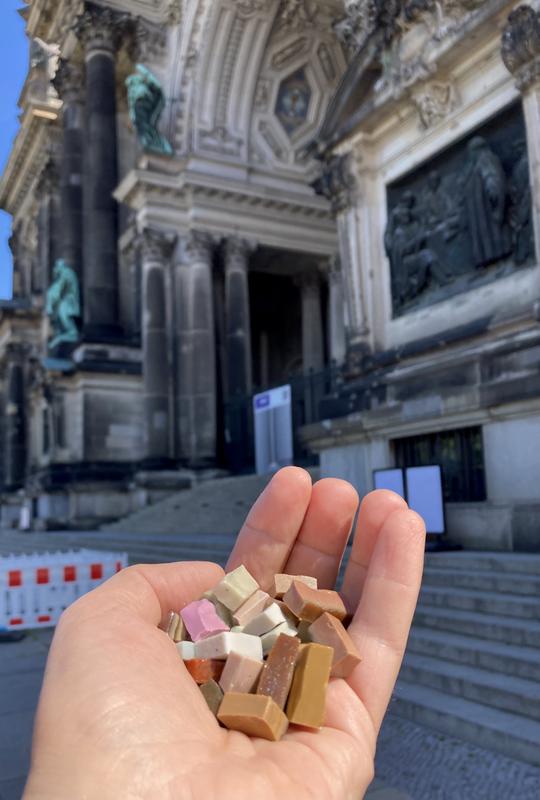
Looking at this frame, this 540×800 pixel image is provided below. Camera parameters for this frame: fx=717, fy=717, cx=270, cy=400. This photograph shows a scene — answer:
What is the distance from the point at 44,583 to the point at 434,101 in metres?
8.15

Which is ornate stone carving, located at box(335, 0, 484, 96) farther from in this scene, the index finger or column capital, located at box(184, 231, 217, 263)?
column capital, located at box(184, 231, 217, 263)

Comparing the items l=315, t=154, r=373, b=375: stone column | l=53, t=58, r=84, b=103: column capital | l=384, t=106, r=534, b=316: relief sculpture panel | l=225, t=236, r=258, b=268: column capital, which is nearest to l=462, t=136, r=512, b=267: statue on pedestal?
l=384, t=106, r=534, b=316: relief sculpture panel

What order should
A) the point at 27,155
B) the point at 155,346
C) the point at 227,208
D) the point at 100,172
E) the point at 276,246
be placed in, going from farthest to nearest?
the point at 27,155, the point at 100,172, the point at 276,246, the point at 227,208, the point at 155,346

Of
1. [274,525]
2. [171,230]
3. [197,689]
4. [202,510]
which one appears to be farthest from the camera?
[171,230]

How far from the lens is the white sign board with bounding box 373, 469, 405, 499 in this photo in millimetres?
8078

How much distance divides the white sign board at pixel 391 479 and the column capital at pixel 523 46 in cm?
483

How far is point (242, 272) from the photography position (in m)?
22.1

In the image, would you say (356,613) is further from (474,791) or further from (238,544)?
(474,791)

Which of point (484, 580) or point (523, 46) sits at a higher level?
point (523, 46)

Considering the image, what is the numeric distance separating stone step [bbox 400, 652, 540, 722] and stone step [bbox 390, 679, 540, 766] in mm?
45

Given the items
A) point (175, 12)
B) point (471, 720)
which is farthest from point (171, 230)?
point (471, 720)

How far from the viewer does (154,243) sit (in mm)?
20594

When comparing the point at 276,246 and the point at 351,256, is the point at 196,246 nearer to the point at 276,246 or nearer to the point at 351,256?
the point at 276,246

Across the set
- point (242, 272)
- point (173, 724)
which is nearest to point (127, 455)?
point (242, 272)
